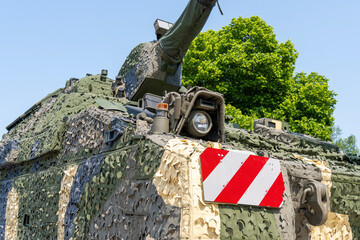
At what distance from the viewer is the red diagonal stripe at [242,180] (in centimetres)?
325

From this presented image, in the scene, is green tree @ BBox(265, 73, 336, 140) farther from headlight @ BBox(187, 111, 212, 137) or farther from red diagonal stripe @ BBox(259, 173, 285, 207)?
red diagonal stripe @ BBox(259, 173, 285, 207)

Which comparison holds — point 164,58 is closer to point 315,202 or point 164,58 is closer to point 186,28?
point 186,28

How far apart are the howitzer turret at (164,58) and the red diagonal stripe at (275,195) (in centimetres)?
290

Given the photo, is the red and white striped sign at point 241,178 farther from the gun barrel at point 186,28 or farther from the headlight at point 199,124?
the gun barrel at point 186,28

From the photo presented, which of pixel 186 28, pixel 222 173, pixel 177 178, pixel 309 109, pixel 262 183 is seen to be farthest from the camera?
A: pixel 309 109

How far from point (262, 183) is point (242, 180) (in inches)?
8.2

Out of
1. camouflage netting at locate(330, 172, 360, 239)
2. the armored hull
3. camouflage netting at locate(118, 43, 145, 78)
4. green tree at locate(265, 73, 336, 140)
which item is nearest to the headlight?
the armored hull

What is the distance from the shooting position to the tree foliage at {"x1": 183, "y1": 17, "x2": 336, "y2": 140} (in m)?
19.3

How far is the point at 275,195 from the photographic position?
3.53 m

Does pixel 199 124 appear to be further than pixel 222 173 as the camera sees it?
Yes

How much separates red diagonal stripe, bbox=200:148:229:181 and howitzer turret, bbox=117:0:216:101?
2.86 metres

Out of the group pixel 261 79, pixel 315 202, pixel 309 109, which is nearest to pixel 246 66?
pixel 261 79

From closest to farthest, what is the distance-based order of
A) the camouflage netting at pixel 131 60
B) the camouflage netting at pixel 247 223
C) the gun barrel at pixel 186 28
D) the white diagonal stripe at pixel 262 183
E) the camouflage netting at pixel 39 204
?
1. the camouflage netting at pixel 247 223
2. the white diagonal stripe at pixel 262 183
3. the camouflage netting at pixel 39 204
4. the gun barrel at pixel 186 28
5. the camouflage netting at pixel 131 60

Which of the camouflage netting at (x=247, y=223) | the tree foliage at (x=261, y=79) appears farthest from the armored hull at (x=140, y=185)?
the tree foliage at (x=261, y=79)
